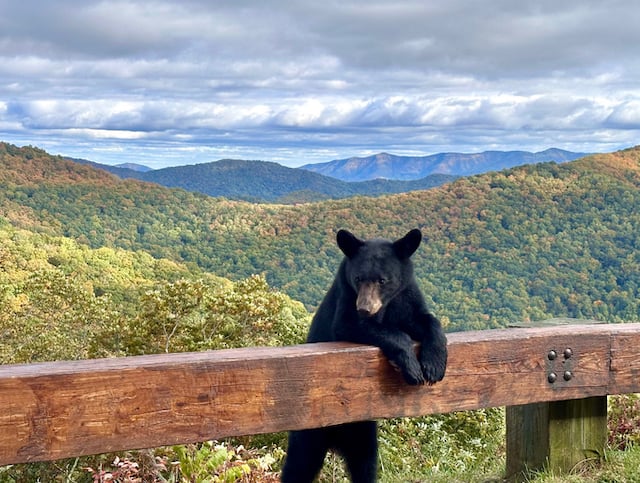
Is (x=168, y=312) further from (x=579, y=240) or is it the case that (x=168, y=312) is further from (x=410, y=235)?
(x=579, y=240)

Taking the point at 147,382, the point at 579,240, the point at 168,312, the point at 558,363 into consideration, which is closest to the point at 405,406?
the point at 558,363

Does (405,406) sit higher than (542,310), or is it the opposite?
(405,406)

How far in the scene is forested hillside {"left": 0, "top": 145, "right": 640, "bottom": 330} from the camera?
52.3m

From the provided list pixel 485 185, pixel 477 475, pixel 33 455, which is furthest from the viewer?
pixel 485 185

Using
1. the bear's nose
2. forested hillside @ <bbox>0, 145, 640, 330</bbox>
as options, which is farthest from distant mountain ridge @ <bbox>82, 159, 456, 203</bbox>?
the bear's nose

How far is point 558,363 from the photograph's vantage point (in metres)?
3.32

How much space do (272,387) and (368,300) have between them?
24.2 inches

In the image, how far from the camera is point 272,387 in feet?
9.00

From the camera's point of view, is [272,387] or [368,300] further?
[368,300]

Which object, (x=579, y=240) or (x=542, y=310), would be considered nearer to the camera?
(x=542, y=310)

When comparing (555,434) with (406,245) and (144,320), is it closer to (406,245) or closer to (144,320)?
(406,245)

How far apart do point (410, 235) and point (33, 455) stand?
5.82ft

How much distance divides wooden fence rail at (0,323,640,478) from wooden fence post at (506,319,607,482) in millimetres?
243

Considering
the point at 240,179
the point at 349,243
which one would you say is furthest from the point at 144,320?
the point at 240,179
